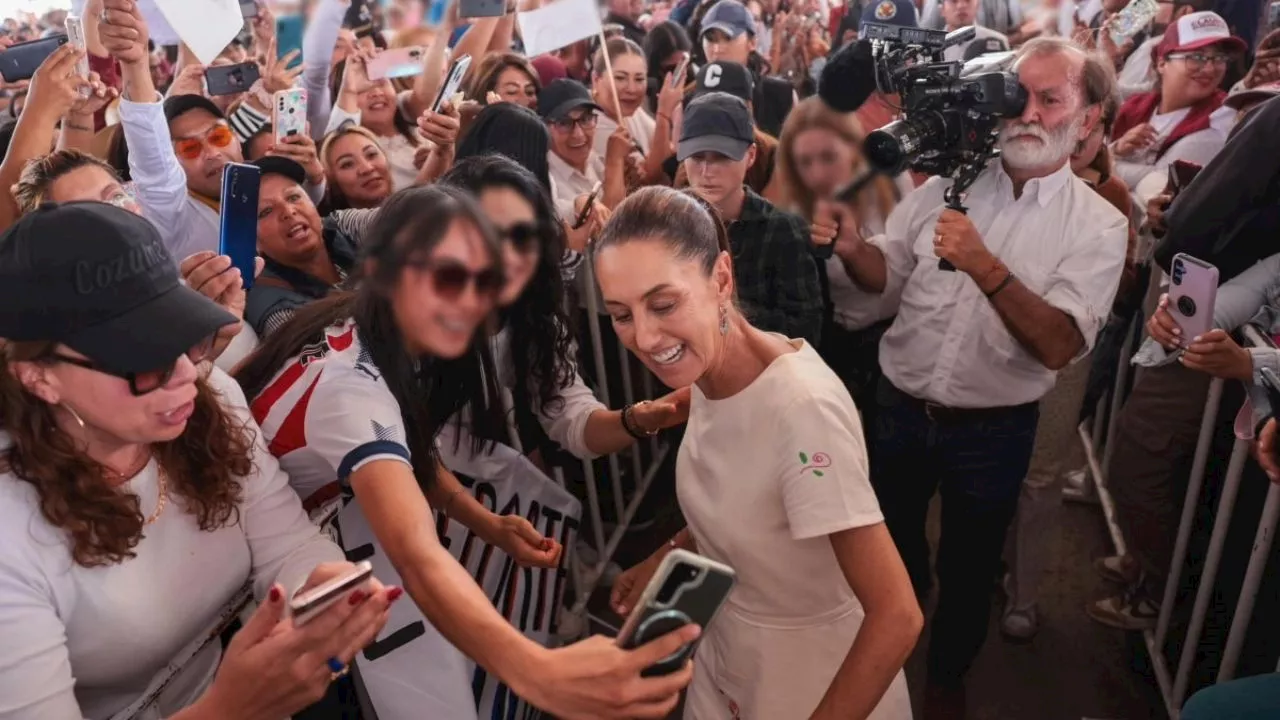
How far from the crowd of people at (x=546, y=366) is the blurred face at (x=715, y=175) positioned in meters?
0.01

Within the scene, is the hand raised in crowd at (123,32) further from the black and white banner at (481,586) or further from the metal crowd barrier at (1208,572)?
the metal crowd barrier at (1208,572)

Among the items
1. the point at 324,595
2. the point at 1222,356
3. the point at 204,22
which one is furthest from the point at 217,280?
the point at 1222,356

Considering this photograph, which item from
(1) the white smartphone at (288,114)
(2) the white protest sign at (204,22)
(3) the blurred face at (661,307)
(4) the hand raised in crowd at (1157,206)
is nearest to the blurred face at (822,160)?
(4) the hand raised in crowd at (1157,206)

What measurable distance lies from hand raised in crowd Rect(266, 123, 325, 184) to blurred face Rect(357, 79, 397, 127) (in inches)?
40.3

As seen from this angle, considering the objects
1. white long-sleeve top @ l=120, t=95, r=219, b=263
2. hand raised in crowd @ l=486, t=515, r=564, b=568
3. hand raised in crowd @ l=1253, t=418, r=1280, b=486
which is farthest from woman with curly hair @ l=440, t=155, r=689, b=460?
hand raised in crowd @ l=1253, t=418, r=1280, b=486

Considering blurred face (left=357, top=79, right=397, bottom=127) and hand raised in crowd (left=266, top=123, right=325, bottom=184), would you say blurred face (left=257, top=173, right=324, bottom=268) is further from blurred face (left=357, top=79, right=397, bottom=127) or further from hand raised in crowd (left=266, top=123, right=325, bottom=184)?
blurred face (left=357, top=79, right=397, bottom=127)

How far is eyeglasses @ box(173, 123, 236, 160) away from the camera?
2.93 m

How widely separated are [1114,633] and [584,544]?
1.88 meters

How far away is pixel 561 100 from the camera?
12.0ft

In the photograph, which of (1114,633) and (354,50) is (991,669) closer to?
(1114,633)

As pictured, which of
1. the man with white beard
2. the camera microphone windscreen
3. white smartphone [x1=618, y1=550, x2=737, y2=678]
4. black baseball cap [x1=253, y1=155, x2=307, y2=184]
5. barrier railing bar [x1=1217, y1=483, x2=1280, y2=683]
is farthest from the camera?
the camera microphone windscreen

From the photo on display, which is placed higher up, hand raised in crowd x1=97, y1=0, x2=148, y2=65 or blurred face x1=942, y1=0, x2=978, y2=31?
hand raised in crowd x1=97, y1=0, x2=148, y2=65

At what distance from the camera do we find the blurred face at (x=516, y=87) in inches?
148

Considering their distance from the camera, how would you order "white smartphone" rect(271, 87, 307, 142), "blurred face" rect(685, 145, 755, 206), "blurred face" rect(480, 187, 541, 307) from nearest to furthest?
"blurred face" rect(480, 187, 541, 307), "white smartphone" rect(271, 87, 307, 142), "blurred face" rect(685, 145, 755, 206)
